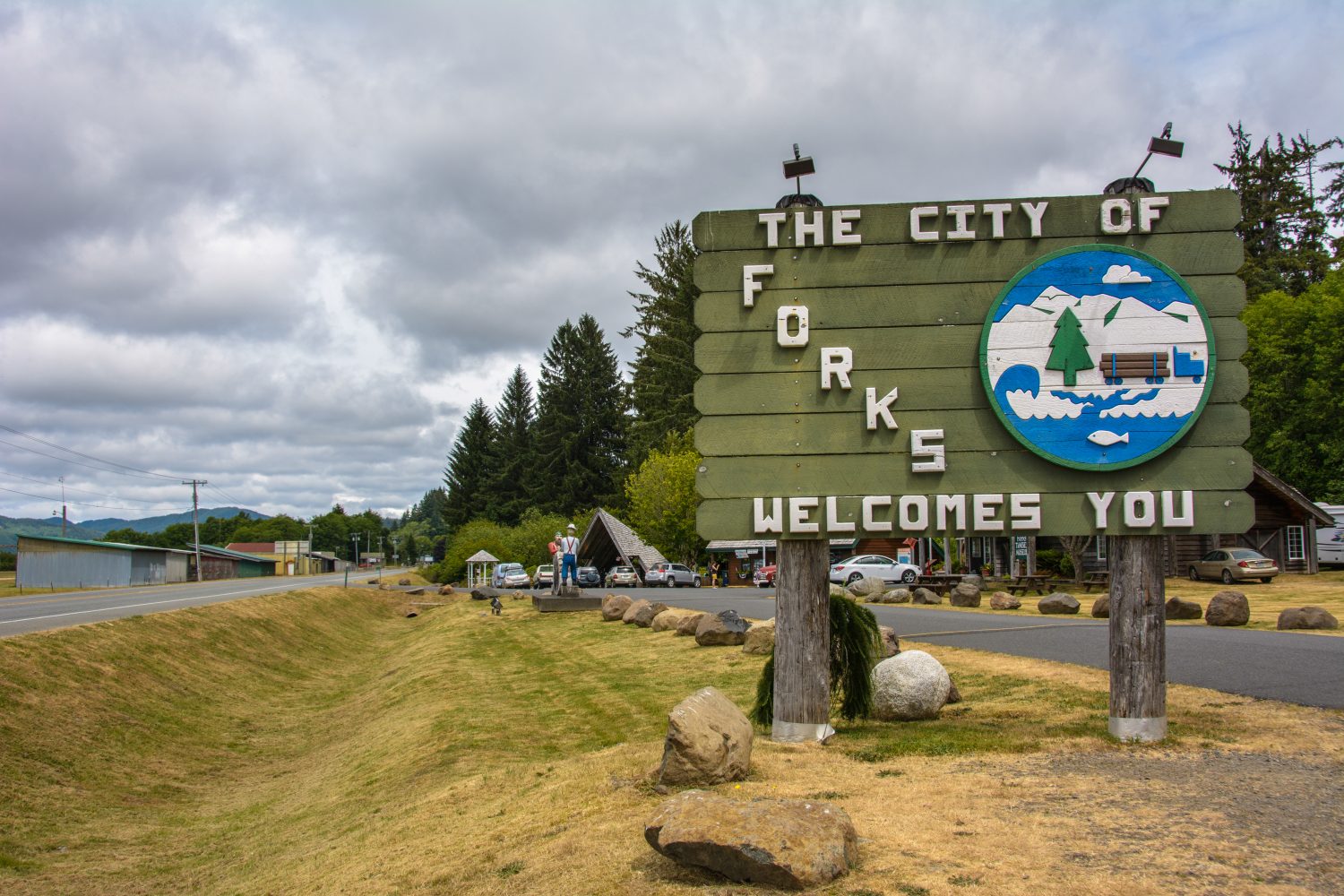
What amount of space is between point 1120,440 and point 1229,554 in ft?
106

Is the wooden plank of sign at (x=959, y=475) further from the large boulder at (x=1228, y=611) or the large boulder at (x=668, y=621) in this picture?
the large boulder at (x=668, y=621)

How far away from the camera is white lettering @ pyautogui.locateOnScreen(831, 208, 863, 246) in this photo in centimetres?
887

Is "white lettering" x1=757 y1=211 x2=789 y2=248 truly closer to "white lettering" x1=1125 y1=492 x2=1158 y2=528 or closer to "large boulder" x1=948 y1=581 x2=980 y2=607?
"white lettering" x1=1125 y1=492 x2=1158 y2=528

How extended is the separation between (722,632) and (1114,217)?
36.6 ft

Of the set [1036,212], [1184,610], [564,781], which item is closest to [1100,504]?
[1036,212]

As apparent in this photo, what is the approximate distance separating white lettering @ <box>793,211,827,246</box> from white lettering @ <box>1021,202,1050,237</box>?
181cm

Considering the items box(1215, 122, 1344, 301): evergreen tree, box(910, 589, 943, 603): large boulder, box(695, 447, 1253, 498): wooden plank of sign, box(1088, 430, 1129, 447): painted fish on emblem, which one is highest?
box(1215, 122, 1344, 301): evergreen tree

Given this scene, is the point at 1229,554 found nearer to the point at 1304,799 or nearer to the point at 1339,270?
the point at 1339,270

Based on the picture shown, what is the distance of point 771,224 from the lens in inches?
352

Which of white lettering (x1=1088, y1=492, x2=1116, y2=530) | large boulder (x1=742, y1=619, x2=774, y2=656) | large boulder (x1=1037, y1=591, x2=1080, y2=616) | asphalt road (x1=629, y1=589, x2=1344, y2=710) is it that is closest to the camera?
white lettering (x1=1088, y1=492, x2=1116, y2=530)

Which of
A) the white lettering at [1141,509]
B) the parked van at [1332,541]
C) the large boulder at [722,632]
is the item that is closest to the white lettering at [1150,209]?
the white lettering at [1141,509]

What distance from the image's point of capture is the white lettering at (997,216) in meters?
8.75

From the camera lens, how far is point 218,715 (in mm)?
17719

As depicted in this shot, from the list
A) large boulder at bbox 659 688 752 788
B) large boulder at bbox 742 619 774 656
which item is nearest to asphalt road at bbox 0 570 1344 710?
large boulder at bbox 742 619 774 656
